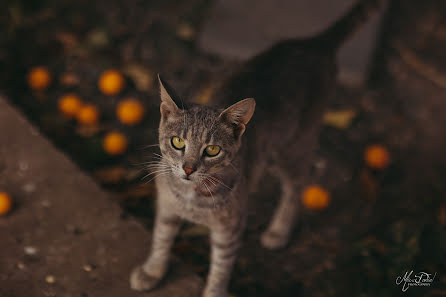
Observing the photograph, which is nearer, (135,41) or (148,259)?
(148,259)

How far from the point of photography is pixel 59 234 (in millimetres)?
3004

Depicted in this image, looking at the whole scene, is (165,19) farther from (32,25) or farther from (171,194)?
(171,194)

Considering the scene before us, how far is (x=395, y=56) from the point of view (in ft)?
15.8

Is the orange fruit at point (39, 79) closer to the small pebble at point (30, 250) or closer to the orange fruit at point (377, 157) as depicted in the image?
the small pebble at point (30, 250)

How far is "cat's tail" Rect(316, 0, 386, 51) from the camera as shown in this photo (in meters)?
3.15

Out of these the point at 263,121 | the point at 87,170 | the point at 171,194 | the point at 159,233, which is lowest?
the point at 87,170

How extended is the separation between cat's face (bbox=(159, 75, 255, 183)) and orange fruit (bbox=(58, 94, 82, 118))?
1.85 m

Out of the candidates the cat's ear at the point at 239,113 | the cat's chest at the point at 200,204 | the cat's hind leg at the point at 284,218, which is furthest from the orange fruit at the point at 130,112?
the cat's ear at the point at 239,113

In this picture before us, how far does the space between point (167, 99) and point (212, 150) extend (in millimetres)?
353

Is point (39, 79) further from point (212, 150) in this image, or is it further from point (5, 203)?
point (212, 150)

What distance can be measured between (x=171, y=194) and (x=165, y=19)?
9.44ft

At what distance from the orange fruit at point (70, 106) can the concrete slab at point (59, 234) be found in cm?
44

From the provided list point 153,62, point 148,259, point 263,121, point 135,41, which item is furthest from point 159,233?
point 135,41
